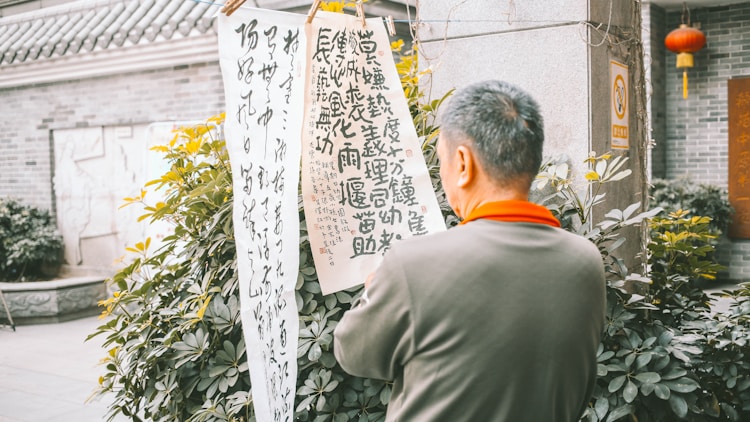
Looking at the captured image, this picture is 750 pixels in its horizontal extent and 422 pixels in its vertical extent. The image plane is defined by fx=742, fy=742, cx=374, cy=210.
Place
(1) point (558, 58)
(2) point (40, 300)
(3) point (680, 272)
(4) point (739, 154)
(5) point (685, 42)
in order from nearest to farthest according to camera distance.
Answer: (1) point (558, 58), (3) point (680, 272), (2) point (40, 300), (5) point (685, 42), (4) point (739, 154)

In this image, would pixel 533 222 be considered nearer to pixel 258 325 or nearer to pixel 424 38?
pixel 258 325

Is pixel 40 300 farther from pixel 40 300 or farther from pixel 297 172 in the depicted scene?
pixel 297 172

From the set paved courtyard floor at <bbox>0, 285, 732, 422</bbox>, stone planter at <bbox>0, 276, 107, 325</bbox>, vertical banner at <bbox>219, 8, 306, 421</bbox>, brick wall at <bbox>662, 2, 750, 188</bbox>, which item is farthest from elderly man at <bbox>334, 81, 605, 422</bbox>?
brick wall at <bbox>662, 2, 750, 188</bbox>

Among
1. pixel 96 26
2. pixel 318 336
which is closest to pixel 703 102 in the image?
pixel 96 26

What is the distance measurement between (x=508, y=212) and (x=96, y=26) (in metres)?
10.1

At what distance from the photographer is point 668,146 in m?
11.5

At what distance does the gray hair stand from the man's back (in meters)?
0.13

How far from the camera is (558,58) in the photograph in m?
3.55

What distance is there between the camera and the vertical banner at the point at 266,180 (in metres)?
2.63

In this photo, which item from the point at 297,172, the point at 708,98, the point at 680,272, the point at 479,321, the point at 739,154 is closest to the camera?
the point at 479,321

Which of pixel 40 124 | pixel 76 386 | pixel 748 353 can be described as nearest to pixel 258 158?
pixel 748 353

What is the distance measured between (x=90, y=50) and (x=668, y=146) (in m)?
8.62

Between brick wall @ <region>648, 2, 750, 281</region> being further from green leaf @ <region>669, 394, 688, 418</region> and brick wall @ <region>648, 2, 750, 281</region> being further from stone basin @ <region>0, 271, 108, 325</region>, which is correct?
green leaf @ <region>669, 394, 688, 418</region>

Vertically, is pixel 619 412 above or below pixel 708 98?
below
